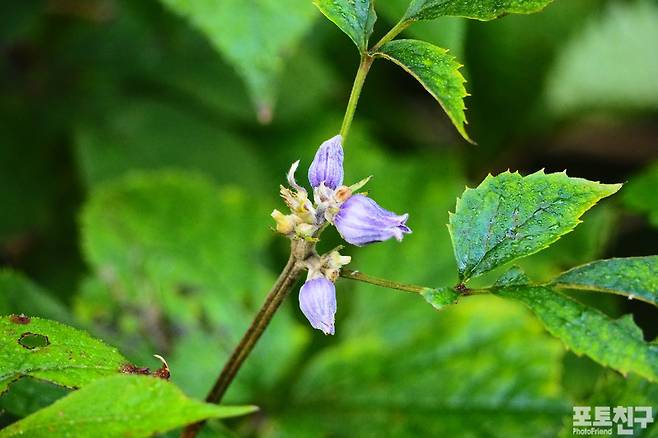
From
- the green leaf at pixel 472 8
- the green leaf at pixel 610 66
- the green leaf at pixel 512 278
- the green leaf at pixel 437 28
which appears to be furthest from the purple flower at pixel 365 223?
the green leaf at pixel 610 66

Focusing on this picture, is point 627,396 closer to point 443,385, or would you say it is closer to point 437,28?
point 443,385

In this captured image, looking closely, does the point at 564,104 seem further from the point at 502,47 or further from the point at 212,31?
the point at 212,31

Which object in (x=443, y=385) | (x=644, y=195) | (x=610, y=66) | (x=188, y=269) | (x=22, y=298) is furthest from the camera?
(x=610, y=66)

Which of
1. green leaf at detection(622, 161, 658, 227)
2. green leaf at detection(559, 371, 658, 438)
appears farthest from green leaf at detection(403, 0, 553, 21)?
green leaf at detection(622, 161, 658, 227)

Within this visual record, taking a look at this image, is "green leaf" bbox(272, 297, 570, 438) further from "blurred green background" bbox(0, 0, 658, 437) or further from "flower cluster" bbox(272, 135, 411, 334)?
"flower cluster" bbox(272, 135, 411, 334)

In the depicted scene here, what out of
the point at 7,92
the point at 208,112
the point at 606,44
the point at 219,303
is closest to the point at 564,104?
the point at 606,44

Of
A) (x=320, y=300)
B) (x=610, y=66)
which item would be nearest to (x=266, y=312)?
(x=320, y=300)
